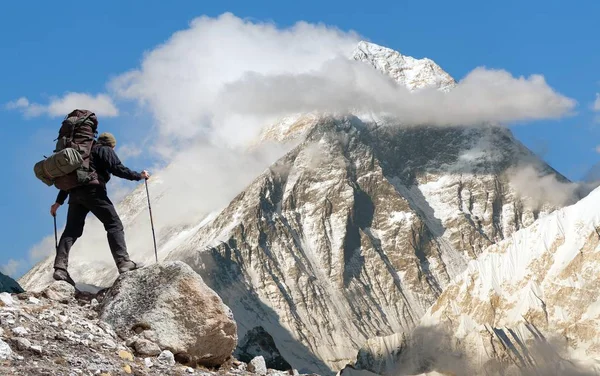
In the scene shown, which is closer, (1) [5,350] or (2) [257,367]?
(1) [5,350]

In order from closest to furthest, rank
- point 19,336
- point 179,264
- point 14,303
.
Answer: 1. point 19,336
2. point 14,303
3. point 179,264

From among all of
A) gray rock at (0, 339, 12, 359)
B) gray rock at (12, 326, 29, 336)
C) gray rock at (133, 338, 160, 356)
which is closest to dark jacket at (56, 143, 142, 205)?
gray rock at (133, 338, 160, 356)

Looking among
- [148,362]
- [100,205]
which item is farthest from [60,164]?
[148,362]

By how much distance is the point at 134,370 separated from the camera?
18172 millimetres

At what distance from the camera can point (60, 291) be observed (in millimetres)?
22375

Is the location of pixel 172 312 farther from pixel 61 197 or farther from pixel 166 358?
pixel 61 197

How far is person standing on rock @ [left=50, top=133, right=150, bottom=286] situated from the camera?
878 inches

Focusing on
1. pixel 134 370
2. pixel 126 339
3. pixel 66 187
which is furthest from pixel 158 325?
pixel 66 187

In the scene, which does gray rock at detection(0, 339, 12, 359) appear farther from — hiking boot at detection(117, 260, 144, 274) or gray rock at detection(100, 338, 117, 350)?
hiking boot at detection(117, 260, 144, 274)

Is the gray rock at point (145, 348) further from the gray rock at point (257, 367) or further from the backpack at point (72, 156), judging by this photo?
the backpack at point (72, 156)

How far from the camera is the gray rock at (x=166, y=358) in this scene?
19.8 m

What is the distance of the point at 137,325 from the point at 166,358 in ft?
3.32

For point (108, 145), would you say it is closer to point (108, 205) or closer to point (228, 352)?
point (108, 205)

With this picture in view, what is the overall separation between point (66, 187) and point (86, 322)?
3.44 m
